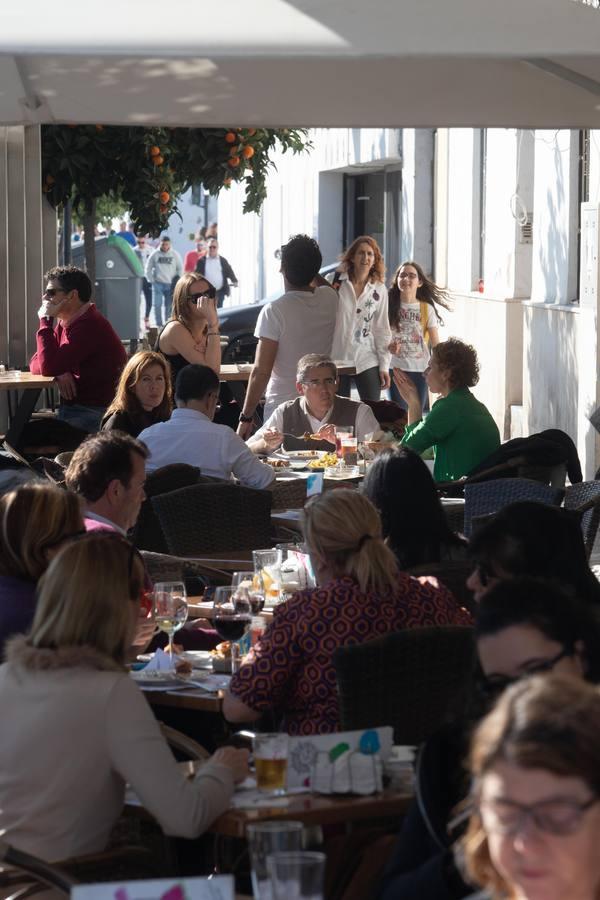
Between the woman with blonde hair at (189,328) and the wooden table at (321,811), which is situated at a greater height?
the woman with blonde hair at (189,328)

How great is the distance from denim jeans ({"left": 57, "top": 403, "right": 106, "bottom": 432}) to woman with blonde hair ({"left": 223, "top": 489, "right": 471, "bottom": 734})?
20.4 ft

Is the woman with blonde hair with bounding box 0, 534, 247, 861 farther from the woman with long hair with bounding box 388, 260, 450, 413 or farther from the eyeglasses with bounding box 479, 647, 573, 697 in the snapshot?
the woman with long hair with bounding box 388, 260, 450, 413

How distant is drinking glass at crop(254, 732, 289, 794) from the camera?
361 centimetres

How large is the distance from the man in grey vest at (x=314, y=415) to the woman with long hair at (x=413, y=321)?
4.67m

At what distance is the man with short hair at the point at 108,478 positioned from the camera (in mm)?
5637

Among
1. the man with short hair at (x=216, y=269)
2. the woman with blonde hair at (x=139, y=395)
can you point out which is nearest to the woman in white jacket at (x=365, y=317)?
the woman with blonde hair at (x=139, y=395)

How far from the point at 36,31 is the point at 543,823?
14.4ft

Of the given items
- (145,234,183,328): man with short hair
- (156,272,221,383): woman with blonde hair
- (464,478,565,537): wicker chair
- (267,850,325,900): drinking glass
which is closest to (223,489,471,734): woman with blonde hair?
(267,850,325,900): drinking glass

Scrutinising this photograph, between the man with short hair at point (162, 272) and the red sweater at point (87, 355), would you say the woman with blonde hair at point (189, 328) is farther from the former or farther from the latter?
the man with short hair at point (162, 272)

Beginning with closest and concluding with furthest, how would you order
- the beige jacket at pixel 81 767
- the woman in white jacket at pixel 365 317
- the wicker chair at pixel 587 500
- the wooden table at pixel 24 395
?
1. the beige jacket at pixel 81 767
2. the wicker chair at pixel 587 500
3. the wooden table at pixel 24 395
4. the woman in white jacket at pixel 365 317

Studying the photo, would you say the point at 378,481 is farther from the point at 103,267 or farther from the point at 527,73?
the point at 103,267

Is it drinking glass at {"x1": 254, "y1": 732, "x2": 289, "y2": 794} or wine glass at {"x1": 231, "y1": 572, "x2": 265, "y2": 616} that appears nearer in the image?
drinking glass at {"x1": 254, "y1": 732, "x2": 289, "y2": 794}

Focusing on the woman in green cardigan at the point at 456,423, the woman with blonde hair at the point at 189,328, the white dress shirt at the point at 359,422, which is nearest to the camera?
the woman in green cardigan at the point at 456,423

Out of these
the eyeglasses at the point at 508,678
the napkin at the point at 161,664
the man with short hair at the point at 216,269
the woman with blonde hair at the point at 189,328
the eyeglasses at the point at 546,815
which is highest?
the man with short hair at the point at 216,269
